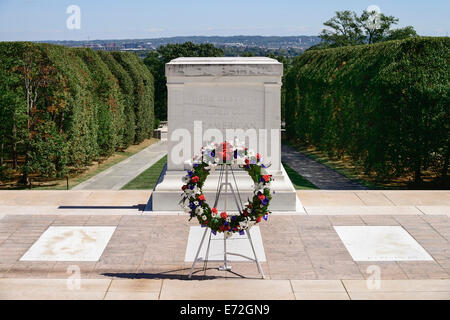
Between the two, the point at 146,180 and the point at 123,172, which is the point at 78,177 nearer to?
the point at 123,172

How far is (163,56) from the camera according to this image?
55.2 m

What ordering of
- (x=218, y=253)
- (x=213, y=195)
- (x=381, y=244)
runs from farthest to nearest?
(x=213, y=195), (x=381, y=244), (x=218, y=253)

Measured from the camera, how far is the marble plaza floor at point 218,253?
5762 mm

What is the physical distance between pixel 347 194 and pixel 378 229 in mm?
2348

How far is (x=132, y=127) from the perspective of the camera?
27.9 metres

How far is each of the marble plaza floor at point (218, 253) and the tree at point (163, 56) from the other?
32476mm

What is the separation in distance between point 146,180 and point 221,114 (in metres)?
9.31

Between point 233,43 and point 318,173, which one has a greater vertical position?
point 233,43

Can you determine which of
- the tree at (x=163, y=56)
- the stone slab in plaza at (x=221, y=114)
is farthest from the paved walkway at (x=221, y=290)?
the tree at (x=163, y=56)

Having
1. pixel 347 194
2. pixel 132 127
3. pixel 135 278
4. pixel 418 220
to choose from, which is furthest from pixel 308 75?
pixel 135 278

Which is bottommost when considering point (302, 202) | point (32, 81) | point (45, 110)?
point (302, 202)

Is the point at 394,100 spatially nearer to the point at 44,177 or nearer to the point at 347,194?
Answer: the point at 347,194

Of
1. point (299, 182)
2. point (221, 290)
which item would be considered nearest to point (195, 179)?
point (221, 290)

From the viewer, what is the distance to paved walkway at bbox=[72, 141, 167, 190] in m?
17.1
